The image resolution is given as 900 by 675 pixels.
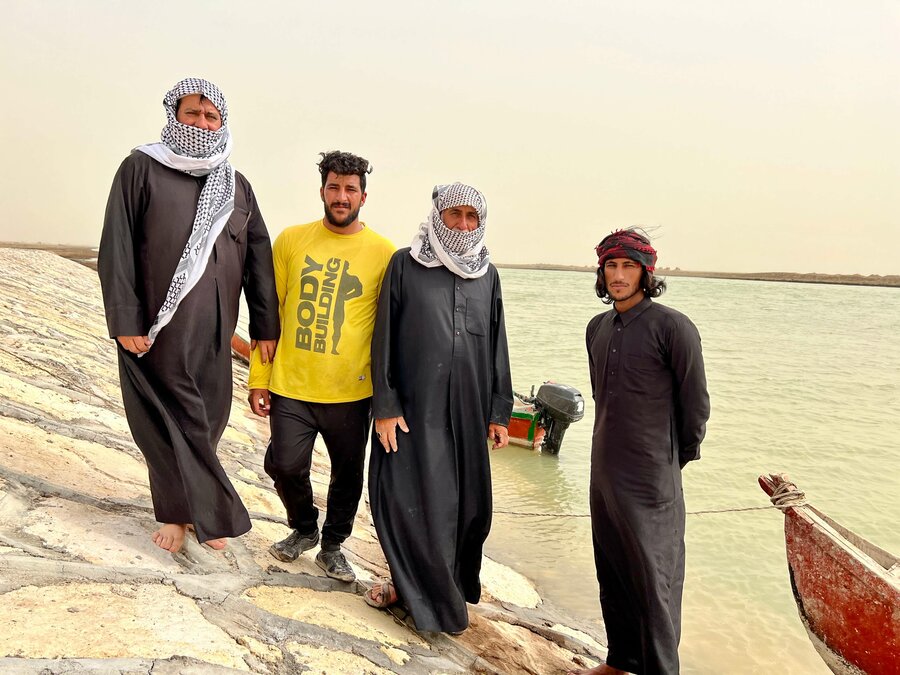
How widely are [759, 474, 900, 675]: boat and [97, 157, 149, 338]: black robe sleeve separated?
2914mm

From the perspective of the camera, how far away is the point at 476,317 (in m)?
2.65

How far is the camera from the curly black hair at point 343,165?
8.50 feet

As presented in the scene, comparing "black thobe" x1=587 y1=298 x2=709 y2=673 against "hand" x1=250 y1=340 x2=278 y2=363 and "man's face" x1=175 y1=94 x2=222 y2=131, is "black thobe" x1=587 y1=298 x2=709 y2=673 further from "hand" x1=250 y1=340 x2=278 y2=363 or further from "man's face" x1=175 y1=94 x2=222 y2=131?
"man's face" x1=175 y1=94 x2=222 y2=131

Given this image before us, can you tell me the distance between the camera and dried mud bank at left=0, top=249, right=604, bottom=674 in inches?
69.5

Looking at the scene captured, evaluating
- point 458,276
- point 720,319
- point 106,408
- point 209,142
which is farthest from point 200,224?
point 720,319

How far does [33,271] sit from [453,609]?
10.5 m

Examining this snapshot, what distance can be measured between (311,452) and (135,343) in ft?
2.70

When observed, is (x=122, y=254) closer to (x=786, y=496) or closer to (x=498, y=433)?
(x=498, y=433)

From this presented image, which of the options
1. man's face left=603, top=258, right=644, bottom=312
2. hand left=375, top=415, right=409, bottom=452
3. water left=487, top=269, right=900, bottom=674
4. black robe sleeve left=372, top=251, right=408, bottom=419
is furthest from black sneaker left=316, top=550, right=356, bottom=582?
water left=487, top=269, right=900, bottom=674

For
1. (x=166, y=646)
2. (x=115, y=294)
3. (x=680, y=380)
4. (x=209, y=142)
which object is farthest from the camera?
(x=680, y=380)

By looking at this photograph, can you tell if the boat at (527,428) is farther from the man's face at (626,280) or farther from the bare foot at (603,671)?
the man's face at (626,280)

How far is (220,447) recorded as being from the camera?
184 inches

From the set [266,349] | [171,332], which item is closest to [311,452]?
[266,349]

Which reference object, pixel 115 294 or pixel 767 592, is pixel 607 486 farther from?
pixel 767 592
